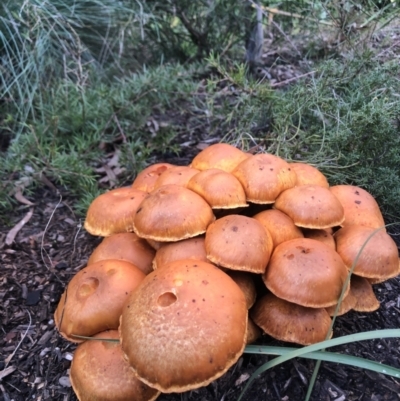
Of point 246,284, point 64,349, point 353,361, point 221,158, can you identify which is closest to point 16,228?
point 64,349

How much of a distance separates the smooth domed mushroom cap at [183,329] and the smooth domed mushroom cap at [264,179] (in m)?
0.63

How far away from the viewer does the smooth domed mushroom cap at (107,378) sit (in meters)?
1.75

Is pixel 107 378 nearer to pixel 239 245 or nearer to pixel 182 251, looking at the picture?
pixel 182 251

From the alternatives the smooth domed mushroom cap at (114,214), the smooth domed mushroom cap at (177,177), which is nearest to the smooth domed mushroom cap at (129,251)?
the smooth domed mushroom cap at (114,214)

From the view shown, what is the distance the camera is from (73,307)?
193 centimetres

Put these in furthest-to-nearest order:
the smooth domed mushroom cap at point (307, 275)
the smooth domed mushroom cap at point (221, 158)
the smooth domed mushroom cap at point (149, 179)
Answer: the smooth domed mushroom cap at point (149, 179)
the smooth domed mushroom cap at point (221, 158)
the smooth domed mushroom cap at point (307, 275)

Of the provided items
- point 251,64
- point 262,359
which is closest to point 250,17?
point 251,64

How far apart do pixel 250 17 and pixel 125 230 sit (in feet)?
11.2

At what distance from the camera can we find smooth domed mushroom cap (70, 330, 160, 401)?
5.74 ft

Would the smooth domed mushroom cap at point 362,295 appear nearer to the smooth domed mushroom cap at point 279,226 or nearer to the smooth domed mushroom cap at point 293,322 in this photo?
the smooth domed mushroom cap at point 293,322

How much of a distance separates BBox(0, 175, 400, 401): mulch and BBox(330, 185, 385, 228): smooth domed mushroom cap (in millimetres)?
566

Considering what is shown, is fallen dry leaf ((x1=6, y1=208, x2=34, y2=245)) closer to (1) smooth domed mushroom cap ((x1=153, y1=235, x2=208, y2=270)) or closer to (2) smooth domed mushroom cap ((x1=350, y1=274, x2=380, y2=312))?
(1) smooth domed mushroom cap ((x1=153, y1=235, x2=208, y2=270))

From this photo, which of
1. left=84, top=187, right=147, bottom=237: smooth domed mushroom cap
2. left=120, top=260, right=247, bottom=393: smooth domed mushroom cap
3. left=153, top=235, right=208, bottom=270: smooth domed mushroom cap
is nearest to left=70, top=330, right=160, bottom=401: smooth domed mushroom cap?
left=120, top=260, right=247, bottom=393: smooth domed mushroom cap

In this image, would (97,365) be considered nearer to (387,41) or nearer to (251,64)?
(387,41)
